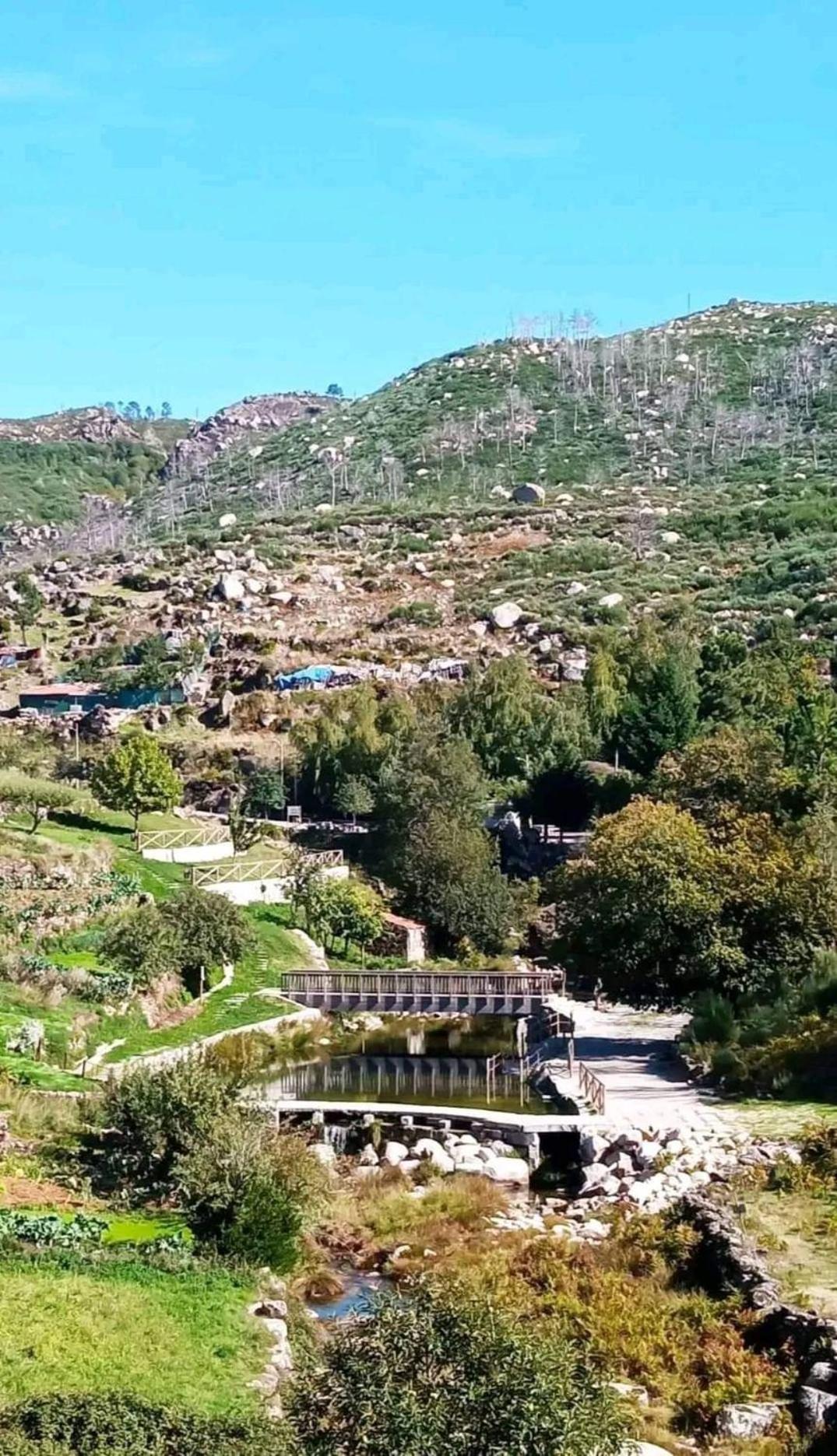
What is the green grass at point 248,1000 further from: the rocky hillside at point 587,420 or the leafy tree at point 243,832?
the rocky hillside at point 587,420

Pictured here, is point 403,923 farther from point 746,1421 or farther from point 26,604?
point 26,604

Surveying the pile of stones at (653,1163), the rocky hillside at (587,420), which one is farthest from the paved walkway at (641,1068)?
the rocky hillside at (587,420)

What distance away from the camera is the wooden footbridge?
35.2 metres

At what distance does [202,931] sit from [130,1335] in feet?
59.1

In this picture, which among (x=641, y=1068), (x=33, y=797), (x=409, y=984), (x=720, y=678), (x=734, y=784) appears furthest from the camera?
(x=720, y=678)

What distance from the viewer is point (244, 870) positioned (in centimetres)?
4391

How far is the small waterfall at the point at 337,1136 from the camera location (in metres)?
25.2

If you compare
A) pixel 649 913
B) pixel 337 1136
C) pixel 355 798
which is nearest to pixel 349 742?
pixel 355 798

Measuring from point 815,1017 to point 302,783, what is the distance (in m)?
36.9

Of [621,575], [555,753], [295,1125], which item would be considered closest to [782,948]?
[295,1125]

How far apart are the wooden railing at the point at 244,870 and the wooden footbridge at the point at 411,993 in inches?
245

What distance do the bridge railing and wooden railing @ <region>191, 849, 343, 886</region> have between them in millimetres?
6128

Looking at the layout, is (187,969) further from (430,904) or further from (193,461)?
(193,461)

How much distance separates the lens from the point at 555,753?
56000mm
